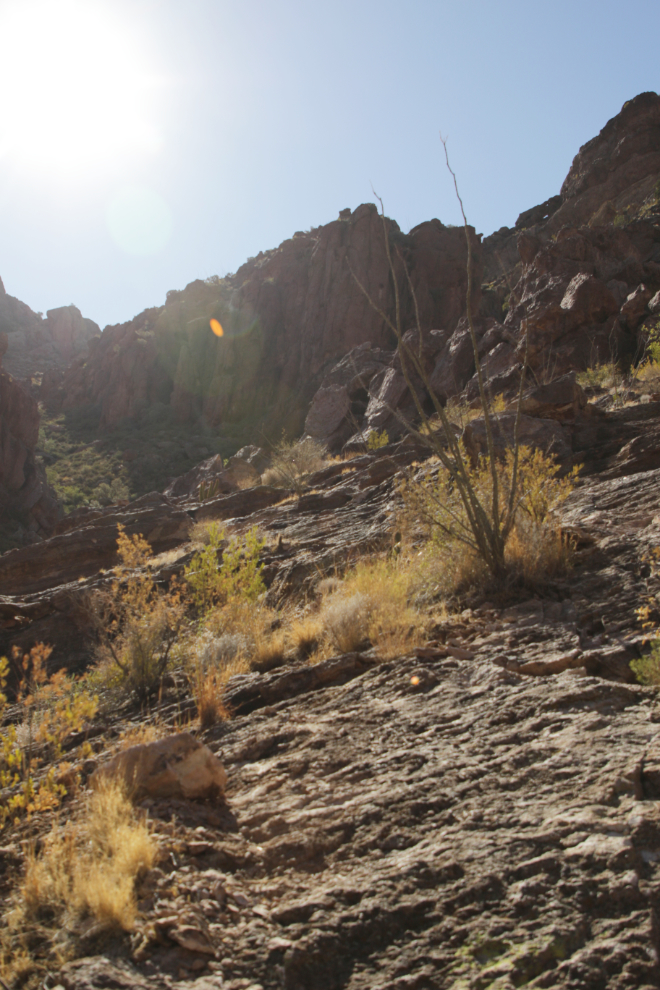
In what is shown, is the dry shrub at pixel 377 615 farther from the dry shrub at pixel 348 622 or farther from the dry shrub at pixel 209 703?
the dry shrub at pixel 209 703

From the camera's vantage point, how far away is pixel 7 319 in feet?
268

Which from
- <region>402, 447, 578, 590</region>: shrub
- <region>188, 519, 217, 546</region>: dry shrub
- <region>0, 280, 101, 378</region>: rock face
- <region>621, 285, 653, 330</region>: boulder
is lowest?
<region>402, 447, 578, 590</region>: shrub

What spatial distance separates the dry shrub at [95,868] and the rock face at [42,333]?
7942 centimetres

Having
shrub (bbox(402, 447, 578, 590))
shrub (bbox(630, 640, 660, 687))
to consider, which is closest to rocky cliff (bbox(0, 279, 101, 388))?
shrub (bbox(402, 447, 578, 590))

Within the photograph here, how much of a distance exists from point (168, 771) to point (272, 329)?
48.8m

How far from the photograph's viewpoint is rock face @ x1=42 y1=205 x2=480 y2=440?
41781 mm

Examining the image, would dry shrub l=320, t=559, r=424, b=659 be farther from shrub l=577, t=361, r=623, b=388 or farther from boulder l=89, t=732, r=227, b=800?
shrub l=577, t=361, r=623, b=388

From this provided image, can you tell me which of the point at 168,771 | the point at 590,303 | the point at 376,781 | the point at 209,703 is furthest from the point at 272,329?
the point at 376,781

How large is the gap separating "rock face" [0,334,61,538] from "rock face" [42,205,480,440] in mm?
11874

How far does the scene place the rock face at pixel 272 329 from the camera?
41.8 metres

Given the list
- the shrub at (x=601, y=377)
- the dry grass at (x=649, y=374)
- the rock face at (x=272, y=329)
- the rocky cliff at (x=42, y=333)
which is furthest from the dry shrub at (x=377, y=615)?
the rocky cliff at (x=42, y=333)

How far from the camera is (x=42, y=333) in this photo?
8206cm

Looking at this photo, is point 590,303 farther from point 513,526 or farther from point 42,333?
point 42,333

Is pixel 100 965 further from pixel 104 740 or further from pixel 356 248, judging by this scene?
pixel 356 248
